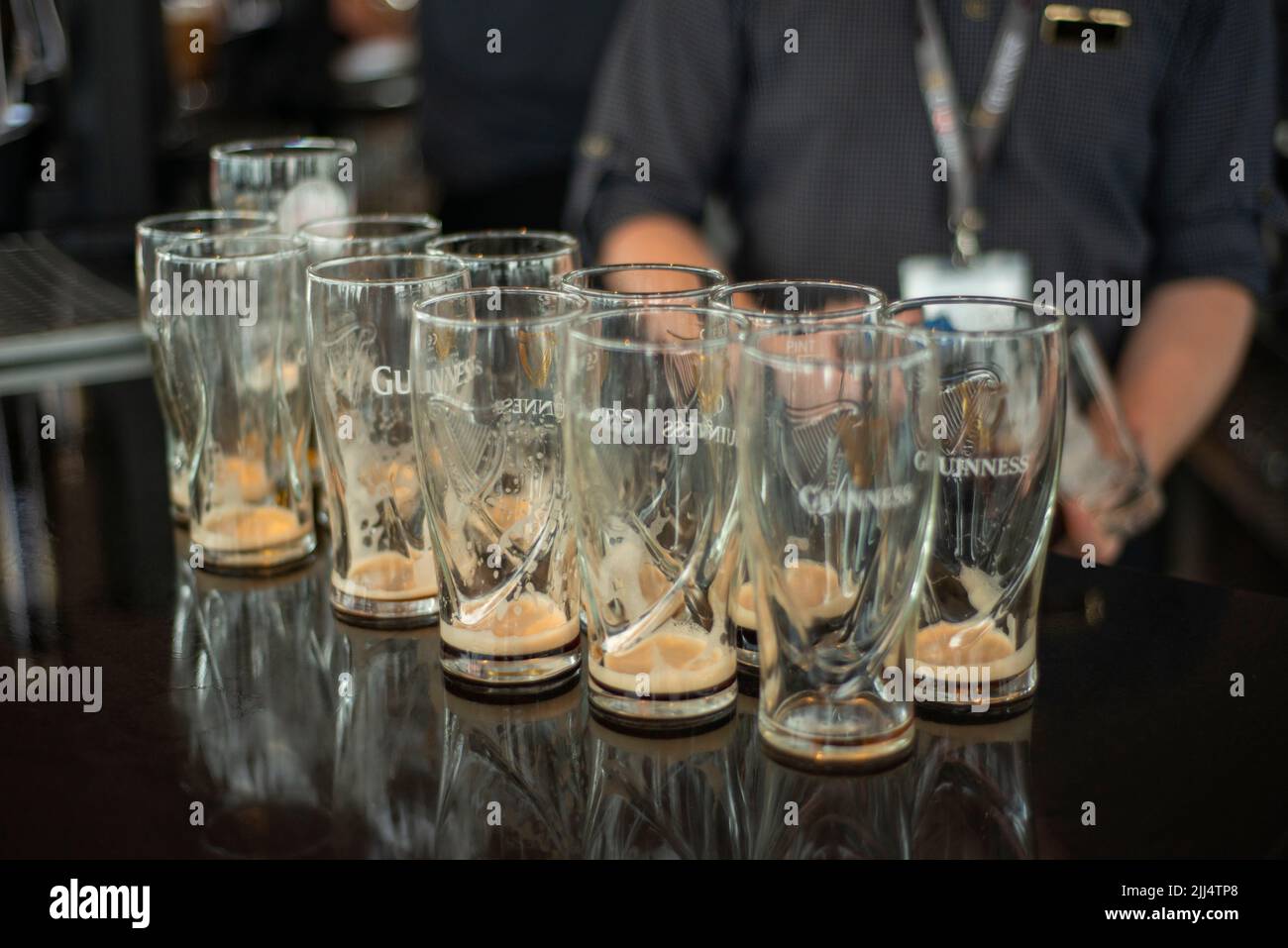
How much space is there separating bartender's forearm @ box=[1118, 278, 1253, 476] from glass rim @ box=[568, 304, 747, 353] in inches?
43.7

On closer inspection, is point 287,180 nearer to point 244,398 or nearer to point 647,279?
point 244,398

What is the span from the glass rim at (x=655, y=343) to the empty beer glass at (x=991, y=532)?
0.34ft

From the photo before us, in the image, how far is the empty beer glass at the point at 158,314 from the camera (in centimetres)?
103

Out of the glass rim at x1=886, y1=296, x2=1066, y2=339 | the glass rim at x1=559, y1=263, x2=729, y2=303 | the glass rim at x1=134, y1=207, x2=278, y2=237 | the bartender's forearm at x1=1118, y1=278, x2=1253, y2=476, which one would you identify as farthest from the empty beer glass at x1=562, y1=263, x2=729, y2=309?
the bartender's forearm at x1=1118, y1=278, x2=1253, y2=476

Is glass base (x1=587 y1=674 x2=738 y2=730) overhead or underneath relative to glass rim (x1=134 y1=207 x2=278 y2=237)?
underneath

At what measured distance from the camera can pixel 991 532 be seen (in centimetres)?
79

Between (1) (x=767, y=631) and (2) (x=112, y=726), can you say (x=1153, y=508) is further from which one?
(2) (x=112, y=726)

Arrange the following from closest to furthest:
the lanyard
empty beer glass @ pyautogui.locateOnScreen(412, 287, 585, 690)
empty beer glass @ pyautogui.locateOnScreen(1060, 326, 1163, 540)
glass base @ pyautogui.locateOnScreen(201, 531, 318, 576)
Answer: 1. empty beer glass @ pyautogui.locateOnScreen(412, 287, 585, 690)
2. glass base @ pyautogui.locateOnScreen(201, 531, 318, 576)
3. empty beer glass @ pyautogui.locateOnScreen(1060, 326, 1163, 540)
4. the lanyard

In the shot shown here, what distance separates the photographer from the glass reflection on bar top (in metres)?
0.68

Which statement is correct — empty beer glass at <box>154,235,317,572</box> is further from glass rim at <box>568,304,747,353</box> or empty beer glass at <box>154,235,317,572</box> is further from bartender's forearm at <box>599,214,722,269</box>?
bartender's forearm at <box>599,214,722,269</box>

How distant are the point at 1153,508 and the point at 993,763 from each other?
76cm

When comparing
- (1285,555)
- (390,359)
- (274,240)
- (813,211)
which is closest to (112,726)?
(390,359)

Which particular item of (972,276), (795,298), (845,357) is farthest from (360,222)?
(972,276)

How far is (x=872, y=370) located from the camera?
26.9 inches
